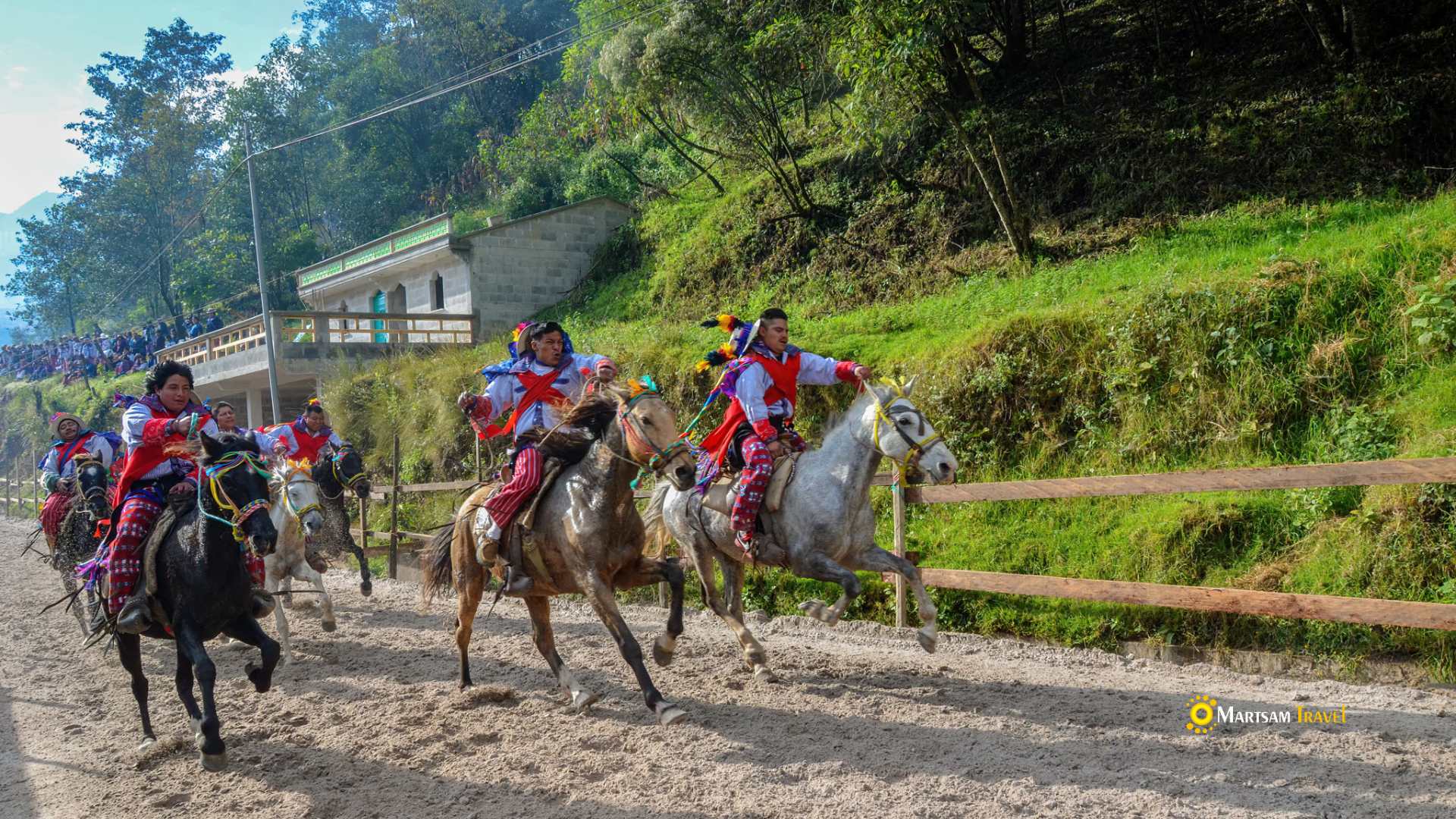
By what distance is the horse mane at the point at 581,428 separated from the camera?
20.3 ft

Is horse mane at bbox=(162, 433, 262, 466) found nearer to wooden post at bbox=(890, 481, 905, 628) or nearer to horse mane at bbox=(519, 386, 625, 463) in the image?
horse mane at bbox=(519, 386, 625, 463)

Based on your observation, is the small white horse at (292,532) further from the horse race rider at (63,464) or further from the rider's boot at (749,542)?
the rider's boot at (749,542)

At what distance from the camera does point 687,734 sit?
5.66 m

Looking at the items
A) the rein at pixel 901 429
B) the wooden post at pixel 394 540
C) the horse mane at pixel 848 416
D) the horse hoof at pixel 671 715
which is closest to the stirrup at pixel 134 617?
the horse hoof at pixel 671 715

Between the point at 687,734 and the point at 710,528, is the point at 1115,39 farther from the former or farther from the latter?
the point at 687,734

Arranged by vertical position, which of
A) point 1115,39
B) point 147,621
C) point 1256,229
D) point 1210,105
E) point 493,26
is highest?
point 493,26

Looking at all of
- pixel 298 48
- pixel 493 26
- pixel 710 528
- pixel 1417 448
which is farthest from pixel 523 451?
pixel 298 48

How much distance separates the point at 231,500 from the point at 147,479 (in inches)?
42.7

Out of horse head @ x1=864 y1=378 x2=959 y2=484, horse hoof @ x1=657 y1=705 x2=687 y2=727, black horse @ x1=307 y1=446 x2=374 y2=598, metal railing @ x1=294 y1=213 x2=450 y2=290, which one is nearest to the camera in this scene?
horse hoof @ x1=657 y1=705 x2=687 y2=727

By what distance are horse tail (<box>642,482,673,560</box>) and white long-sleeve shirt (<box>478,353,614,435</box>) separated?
1.43m

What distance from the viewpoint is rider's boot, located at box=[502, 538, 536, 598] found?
6.39 metres

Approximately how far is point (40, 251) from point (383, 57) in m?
21.8

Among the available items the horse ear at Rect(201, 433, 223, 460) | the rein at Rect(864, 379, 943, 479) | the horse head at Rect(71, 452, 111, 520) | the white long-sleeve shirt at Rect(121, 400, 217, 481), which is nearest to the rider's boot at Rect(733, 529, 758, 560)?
the rein at Rect(864, 379, 943, 479)

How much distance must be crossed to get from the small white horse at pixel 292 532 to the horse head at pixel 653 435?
13.4 ft
